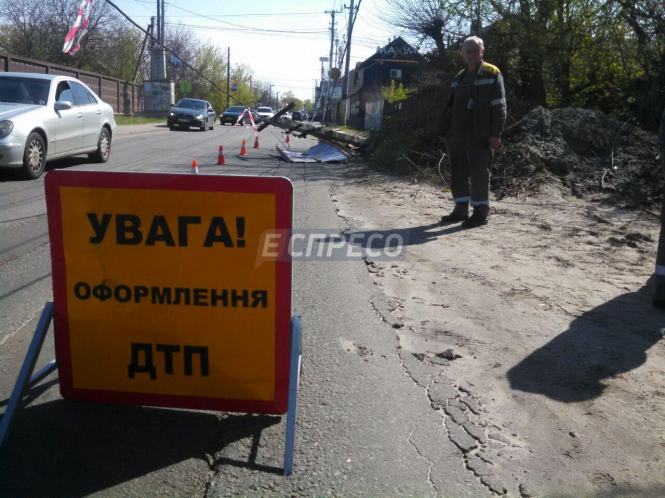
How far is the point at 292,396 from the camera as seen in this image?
260 centimetres

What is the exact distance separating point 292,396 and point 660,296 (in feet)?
10.7

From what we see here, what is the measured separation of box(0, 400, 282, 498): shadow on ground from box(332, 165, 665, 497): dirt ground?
1110 millimetres

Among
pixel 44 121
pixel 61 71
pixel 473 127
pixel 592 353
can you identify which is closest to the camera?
pixel 592 353

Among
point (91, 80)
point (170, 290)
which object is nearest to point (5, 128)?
point (170, 290)

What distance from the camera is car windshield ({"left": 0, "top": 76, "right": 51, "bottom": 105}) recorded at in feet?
33.3

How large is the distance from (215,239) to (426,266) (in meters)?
3.29

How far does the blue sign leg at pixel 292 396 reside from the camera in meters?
2.51

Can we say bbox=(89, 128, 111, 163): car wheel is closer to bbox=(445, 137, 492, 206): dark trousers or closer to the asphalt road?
bbox=(445, 137, 492, 206): dark trousers

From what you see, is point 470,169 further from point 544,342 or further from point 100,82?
point 100,82

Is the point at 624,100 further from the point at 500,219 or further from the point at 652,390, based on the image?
the point at 652,390

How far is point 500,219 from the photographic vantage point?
7.83m

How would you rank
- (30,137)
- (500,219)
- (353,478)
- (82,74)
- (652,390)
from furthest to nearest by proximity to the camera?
(82,74)
(30,137)
(500,219)
(652,390)
(353,478)

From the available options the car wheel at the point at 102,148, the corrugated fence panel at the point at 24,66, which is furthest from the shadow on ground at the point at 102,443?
the corrugated fence panel at the point at 24,66

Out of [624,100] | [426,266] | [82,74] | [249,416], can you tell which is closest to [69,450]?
[249,416]
